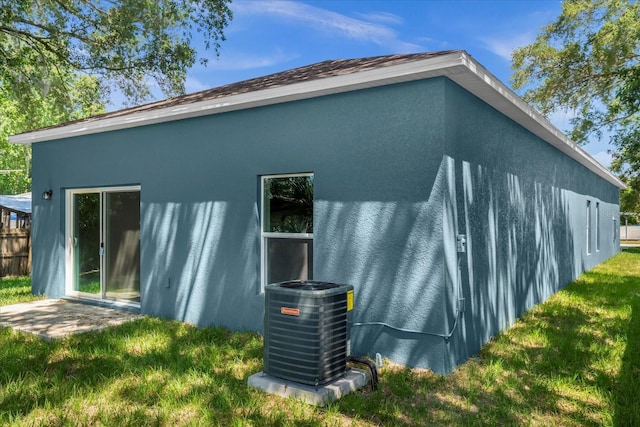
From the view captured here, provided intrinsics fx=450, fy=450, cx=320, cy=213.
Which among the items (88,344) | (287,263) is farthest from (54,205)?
(287,263)

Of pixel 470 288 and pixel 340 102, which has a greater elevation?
pixel 340 102

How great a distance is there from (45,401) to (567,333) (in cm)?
578

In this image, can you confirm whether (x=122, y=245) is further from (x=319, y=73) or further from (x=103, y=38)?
(x=103, y=38)

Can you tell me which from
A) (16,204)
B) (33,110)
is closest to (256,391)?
(33,110)

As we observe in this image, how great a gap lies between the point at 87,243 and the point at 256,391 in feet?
18.0

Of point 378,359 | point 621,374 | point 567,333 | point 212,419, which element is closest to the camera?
point 212,419

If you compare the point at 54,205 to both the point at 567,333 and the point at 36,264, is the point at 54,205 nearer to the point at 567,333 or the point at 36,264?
the point at 36,264

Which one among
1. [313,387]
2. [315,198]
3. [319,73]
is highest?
[319,73]

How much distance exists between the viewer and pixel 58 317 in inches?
264

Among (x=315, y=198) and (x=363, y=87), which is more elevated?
(x=363, y=87)

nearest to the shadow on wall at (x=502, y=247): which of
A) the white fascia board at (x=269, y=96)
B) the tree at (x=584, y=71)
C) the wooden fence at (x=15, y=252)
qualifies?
the white fascia board at (x=269, y=96)

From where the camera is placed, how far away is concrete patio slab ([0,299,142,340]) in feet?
19.5

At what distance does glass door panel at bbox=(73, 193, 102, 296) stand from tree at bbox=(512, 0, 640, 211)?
1712 centimetres

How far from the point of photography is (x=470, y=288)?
5.06 meters
